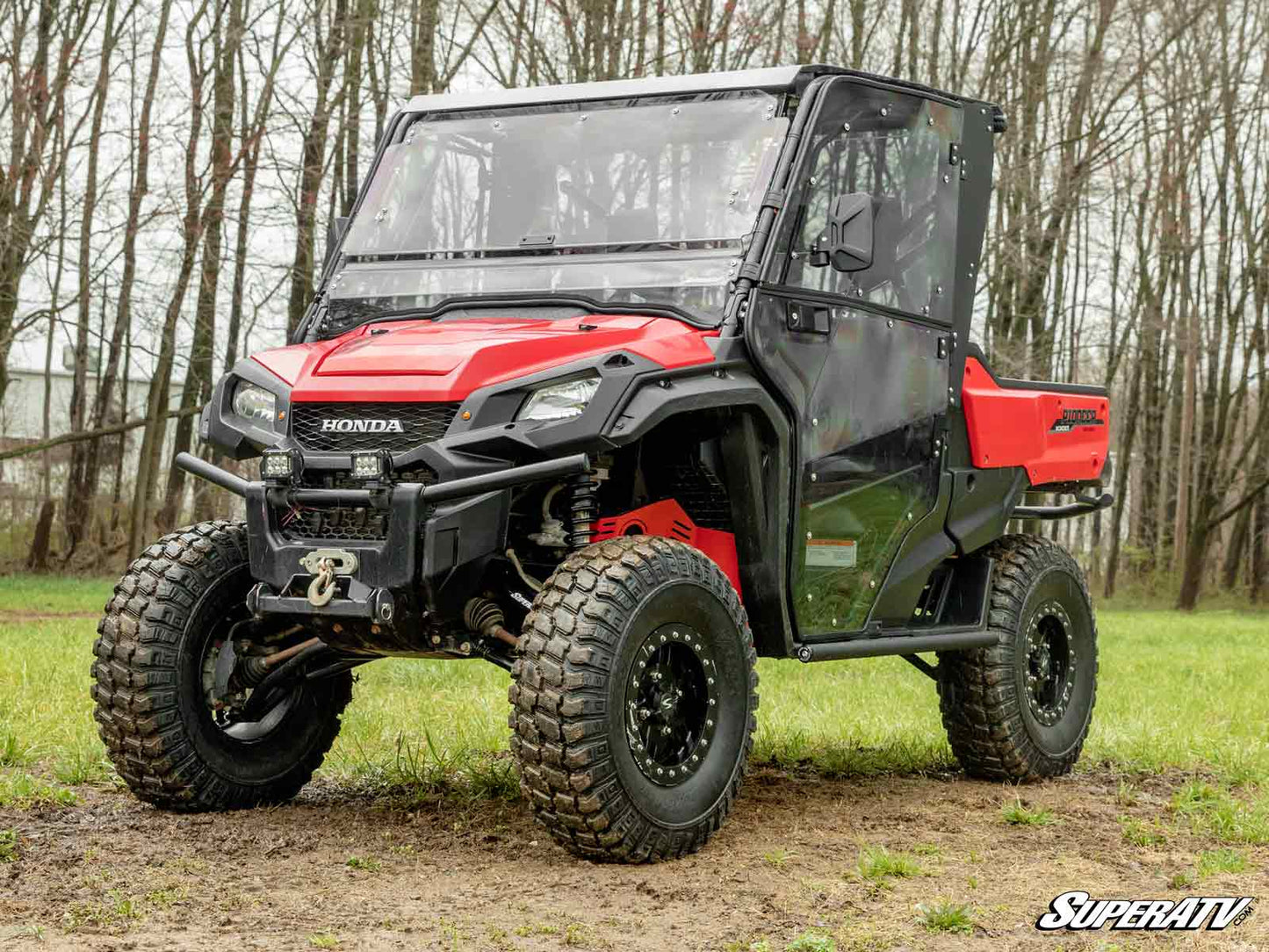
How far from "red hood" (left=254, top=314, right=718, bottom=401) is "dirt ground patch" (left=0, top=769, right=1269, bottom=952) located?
1523 mm

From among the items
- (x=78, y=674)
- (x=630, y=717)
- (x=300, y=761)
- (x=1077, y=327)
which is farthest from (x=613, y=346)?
(x=1077, y=327)

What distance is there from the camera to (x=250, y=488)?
5.81 m

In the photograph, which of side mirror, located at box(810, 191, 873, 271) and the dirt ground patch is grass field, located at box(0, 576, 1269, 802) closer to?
the dirt ground patch

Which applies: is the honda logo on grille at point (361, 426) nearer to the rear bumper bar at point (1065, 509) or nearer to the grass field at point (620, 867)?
the grass field at point (620, 867)

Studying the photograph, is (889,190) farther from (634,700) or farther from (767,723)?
(767,723)

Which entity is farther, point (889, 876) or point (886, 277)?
point (886, 277)

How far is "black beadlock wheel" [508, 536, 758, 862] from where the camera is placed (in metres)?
5.37

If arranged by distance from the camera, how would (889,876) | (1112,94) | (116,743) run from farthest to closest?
(1112,94)
(116,743)
(889,876)

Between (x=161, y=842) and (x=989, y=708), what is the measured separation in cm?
364

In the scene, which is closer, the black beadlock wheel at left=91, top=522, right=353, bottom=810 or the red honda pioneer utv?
the red honda pioneer utv

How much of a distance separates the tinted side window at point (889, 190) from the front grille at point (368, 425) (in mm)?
1506

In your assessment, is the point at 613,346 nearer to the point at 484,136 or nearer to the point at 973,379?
the point at 484,136

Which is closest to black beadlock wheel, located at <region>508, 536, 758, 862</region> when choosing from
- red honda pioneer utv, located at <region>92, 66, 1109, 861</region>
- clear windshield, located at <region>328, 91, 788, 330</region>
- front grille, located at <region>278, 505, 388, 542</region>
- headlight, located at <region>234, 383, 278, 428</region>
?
red honda pioneer utv, located at <region>92, 66, 1109, 861</region>

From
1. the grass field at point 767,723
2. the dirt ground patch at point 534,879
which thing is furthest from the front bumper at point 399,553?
the grass field at point 767,723
